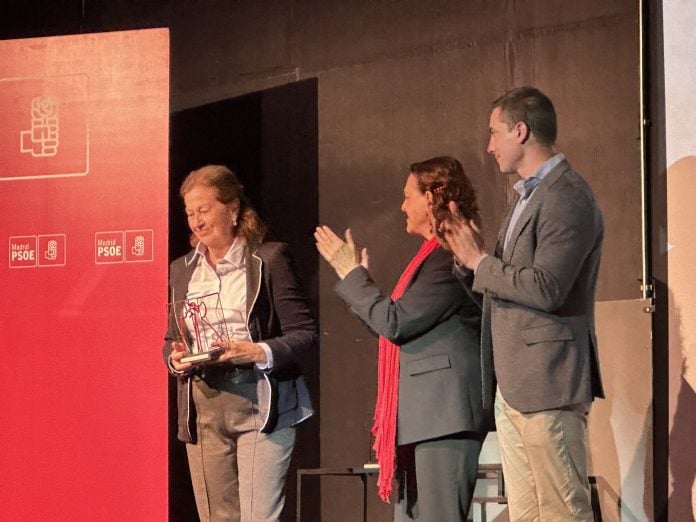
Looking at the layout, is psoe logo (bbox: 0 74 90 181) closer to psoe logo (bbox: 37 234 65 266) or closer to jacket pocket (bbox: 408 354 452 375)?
psoe logo (bbox: 37 234 65 266)

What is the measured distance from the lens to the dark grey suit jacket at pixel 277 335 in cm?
306

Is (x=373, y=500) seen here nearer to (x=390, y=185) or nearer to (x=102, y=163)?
(x=390, y=185)

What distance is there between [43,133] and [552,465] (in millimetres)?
2605

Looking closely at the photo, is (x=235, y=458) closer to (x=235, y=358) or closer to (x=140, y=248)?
(x=235, y=358)

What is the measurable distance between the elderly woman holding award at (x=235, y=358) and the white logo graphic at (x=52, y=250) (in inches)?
40.7

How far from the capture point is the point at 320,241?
9.76 feet

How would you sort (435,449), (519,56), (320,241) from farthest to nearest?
(519,56) → (320,241) → (435,449)

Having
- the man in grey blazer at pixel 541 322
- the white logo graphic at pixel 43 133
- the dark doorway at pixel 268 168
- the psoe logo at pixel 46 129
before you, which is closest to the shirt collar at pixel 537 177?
the man in grey blazer at pixel 541 322

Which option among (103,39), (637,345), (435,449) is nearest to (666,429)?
(637,345)

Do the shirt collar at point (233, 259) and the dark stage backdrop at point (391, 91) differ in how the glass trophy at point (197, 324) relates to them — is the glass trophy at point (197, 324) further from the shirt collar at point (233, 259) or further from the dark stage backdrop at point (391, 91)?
the dark stage backdrop at point (391, 91)

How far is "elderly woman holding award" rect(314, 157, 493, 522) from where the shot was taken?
108 inches

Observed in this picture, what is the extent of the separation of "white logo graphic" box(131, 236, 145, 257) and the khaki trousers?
192cm

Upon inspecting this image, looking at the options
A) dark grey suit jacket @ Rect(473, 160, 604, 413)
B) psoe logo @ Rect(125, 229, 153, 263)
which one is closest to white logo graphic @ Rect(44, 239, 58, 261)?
psoe logo @ Rect(125, 229, 153, 263)

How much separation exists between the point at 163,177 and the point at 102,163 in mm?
276
